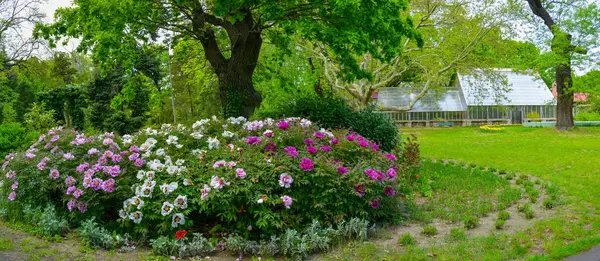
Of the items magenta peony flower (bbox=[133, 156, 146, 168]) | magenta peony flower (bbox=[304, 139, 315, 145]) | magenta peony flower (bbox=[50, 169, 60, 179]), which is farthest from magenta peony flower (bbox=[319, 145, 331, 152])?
magenta peony flower (bbox=[50, 169, 60, 179])

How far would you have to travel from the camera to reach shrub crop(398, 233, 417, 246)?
4.90m

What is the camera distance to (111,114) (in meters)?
29.2

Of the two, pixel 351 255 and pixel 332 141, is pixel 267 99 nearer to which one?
pixel 332 141

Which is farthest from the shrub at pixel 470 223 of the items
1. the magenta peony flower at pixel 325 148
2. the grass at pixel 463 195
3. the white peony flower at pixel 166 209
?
the white peony flower at pixel 166 209

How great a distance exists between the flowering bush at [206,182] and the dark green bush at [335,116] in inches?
131

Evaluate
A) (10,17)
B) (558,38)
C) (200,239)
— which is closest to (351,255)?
(200,239)

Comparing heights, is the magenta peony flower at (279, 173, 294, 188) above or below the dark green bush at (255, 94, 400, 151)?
below

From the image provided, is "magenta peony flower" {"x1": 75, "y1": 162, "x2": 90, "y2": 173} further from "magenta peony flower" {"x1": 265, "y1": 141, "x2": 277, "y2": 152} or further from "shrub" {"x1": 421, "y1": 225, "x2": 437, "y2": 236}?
"shrub" {"x1": 421, "y1": 225, "x2": 437, "y2": 236}

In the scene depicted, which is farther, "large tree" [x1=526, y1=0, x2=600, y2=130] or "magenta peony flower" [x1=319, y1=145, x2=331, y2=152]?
"large tree" [x1=526, y1=0, x2=600, y2=130]

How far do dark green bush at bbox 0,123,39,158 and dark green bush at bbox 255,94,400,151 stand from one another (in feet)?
26.5

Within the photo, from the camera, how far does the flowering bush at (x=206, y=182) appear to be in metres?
4.93

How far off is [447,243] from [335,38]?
4027 mm

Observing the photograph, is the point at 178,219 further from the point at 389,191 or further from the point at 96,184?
the point at 389,191

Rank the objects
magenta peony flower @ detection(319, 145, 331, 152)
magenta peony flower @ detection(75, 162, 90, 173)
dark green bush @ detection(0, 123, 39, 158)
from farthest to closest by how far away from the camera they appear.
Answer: dark green bush @ detection(0, 123, 39, 158)
magenta peony flower @ detection(319, 145, 331, 152)
magenta peony flower @ detection(75, 162, 90, 173)
